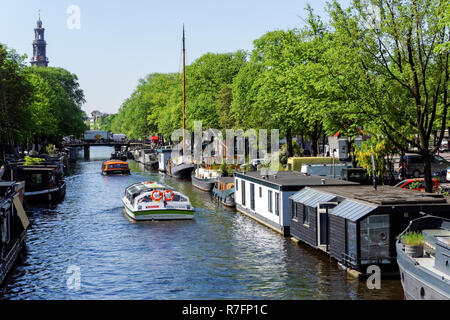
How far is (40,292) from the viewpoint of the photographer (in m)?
25.7

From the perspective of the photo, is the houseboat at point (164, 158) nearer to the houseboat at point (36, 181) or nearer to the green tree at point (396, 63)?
the houseboat at point (36, 181)

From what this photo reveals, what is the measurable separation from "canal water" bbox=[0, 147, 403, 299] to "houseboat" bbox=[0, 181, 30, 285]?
0.82m

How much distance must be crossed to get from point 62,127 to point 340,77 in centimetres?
9314

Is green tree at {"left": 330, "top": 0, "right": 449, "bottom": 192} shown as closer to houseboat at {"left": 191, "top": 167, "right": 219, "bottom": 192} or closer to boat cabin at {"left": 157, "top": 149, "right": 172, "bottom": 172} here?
houseboat at {"left": 191, "top": 167, "right": 219, "bottom": 192}

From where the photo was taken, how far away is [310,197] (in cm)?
3150

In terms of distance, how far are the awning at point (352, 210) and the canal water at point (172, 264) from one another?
267 centimetres

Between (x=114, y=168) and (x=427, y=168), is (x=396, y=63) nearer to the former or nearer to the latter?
(x=427, y=168)

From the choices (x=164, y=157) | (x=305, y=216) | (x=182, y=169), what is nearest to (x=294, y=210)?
(x=305, y=216)

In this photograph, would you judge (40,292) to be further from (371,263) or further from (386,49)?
(386,49)

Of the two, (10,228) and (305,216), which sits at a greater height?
(305,216)

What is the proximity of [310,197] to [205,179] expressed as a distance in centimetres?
3348

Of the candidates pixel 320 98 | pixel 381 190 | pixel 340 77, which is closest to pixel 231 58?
pixel 320 98

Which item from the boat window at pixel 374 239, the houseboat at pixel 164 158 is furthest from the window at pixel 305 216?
the houseboat at pixel 164 158

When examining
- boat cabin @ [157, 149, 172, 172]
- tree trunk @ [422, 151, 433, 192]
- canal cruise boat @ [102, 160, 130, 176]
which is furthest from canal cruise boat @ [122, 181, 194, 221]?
boat cabin @ [157, 149, 172, 172]
